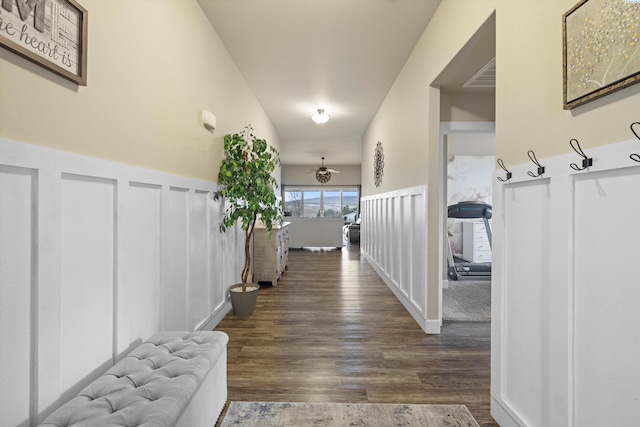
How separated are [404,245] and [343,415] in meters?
2.28

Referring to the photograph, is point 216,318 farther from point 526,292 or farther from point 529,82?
point 529,82

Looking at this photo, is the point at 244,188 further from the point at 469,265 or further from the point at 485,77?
the point at 469,265

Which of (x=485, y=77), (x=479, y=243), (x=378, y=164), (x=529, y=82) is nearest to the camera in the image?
(x=529, y=82)

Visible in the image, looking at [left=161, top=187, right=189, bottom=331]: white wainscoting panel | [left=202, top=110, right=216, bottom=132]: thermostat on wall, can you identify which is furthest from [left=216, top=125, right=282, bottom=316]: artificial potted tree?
[left=161, top=187, right=189, bottom=331]: white wainscoting panel

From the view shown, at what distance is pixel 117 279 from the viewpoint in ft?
5.06

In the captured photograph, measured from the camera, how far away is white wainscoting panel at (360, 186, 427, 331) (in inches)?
118

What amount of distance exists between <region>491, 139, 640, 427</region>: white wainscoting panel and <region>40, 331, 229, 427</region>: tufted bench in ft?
4.65

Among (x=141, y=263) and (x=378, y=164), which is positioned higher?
(x=378, y=164)

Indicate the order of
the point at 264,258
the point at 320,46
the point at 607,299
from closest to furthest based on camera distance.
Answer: the point at 607,299
the point at 320,46
the point at 264,258

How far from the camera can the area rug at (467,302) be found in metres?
3.19

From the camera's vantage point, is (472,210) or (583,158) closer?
(583,158)

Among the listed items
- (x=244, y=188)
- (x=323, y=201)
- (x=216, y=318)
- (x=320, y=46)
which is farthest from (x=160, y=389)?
(x=323, y=201)

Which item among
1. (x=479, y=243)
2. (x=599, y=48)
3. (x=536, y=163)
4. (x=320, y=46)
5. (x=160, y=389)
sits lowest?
(x=160, y=389)

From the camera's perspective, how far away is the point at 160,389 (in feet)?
3.90
